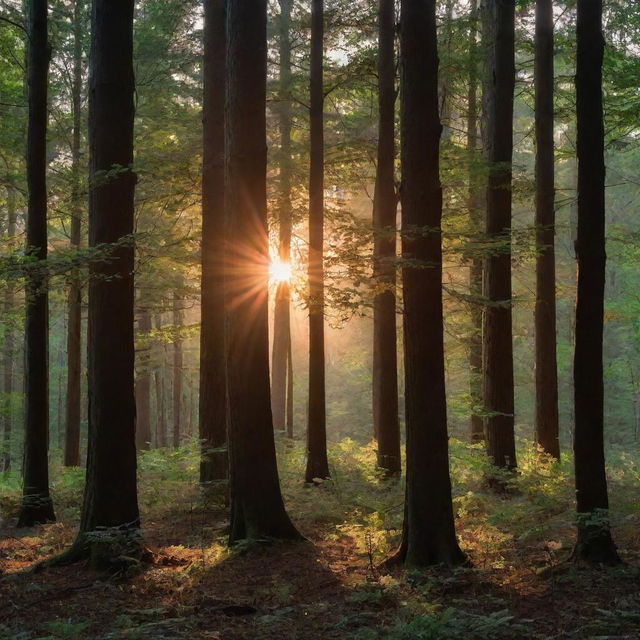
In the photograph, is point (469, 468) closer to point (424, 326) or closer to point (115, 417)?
point (424, 326)

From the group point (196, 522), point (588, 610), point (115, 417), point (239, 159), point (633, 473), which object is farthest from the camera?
point (633, 473)

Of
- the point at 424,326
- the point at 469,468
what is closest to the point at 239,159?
the point at 424,326

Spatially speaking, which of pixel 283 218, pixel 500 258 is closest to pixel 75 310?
pixel 283 218

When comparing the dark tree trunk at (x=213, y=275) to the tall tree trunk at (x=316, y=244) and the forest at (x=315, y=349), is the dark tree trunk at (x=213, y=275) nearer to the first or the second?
the forest at (x=315, y=349)

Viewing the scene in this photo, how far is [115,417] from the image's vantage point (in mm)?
8117

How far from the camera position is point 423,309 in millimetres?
7523

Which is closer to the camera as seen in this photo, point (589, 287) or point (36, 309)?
point (589, 287)

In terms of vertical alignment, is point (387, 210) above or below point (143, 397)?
above

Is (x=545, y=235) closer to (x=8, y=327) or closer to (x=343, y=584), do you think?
(x=343, y=584)

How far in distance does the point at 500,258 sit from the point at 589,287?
499 centimetres

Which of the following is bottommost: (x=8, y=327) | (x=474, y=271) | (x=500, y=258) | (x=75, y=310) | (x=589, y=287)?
(x=589, y=287)

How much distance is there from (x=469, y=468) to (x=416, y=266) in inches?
318

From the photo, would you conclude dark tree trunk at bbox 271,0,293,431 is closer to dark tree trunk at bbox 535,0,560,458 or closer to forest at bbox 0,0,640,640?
forest at bbox 0,0,640,640

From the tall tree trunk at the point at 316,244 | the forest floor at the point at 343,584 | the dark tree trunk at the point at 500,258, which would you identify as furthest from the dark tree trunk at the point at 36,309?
the dark tree trunk at the point at 500,258
